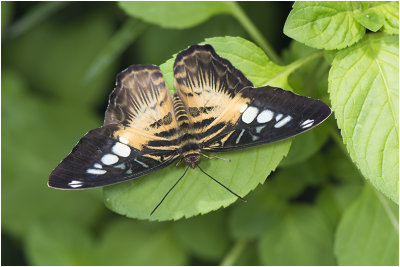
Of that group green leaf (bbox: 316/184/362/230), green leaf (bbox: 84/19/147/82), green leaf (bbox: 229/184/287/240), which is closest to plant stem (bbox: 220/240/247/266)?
green leaf (bbox: 229/184/287/240)

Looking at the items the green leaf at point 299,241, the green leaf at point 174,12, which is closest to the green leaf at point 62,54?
the green leaf at point 174,12

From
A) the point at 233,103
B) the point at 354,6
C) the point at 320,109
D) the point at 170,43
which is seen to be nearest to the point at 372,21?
the point at 354,6

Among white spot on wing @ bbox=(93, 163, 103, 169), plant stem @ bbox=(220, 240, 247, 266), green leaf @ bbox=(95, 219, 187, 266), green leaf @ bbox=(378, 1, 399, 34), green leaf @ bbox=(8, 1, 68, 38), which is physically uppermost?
green leaf @ bbox=(8, 1, 68, 38)

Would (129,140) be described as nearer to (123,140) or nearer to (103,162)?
(123,140)

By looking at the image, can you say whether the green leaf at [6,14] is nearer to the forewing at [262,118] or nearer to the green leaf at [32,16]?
the green leaf at [32,16]

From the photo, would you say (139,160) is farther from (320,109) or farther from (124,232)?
(124,232)

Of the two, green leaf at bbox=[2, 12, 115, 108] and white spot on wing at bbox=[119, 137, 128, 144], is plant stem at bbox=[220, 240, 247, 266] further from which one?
green leaf at bbox=[2, 12, 115, 108]

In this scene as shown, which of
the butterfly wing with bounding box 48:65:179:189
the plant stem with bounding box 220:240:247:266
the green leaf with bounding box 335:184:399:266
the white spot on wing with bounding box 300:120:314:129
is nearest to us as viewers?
the white spot on wing with bounding box 300:120:314:129
